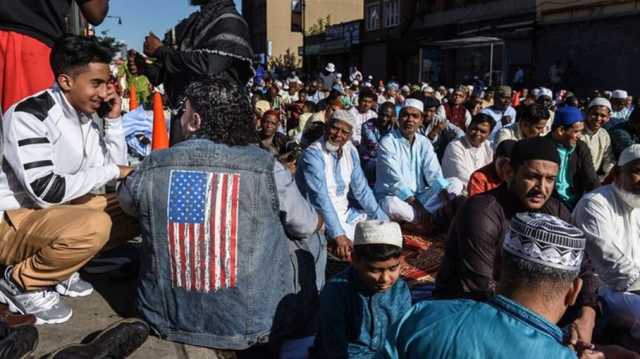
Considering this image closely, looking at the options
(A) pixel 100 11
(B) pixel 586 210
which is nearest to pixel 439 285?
(B) pixel 586 210

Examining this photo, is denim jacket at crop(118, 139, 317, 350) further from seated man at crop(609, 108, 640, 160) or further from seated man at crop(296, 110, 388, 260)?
seated man at crop(609, 108, 640, 160)

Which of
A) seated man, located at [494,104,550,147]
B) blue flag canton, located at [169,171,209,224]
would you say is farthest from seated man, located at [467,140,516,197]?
blue flag canton, located at [169,171,209,224]

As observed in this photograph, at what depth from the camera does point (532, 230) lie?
5.35 ft

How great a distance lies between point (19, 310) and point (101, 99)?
1.18 metres

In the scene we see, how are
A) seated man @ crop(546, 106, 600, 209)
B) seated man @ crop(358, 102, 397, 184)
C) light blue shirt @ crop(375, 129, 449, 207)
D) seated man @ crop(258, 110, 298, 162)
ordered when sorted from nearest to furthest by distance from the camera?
seated man @ crop(546, 106, 600, 209)
light blue shirt @ crop(375, 129, 449, 207)
seated man @ crop(258, 110, 298, 162)
seated man @ crop(358, 102, 397, 184)

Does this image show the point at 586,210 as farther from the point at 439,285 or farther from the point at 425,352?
the point at 425,352

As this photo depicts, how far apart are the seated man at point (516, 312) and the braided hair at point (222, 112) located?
1.36 m

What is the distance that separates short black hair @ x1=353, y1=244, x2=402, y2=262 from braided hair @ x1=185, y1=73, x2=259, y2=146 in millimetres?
754

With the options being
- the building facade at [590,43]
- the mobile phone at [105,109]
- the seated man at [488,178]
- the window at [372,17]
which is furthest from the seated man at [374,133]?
the window at [372,17]

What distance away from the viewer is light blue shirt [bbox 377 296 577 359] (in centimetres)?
143

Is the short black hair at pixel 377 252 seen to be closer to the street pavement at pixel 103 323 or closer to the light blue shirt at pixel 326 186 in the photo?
the street pavement at pixel 103 323

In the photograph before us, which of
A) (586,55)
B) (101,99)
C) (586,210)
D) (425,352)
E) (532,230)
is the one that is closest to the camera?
(425,352)

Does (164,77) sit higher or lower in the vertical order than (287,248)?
higher

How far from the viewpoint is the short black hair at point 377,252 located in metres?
2.70
